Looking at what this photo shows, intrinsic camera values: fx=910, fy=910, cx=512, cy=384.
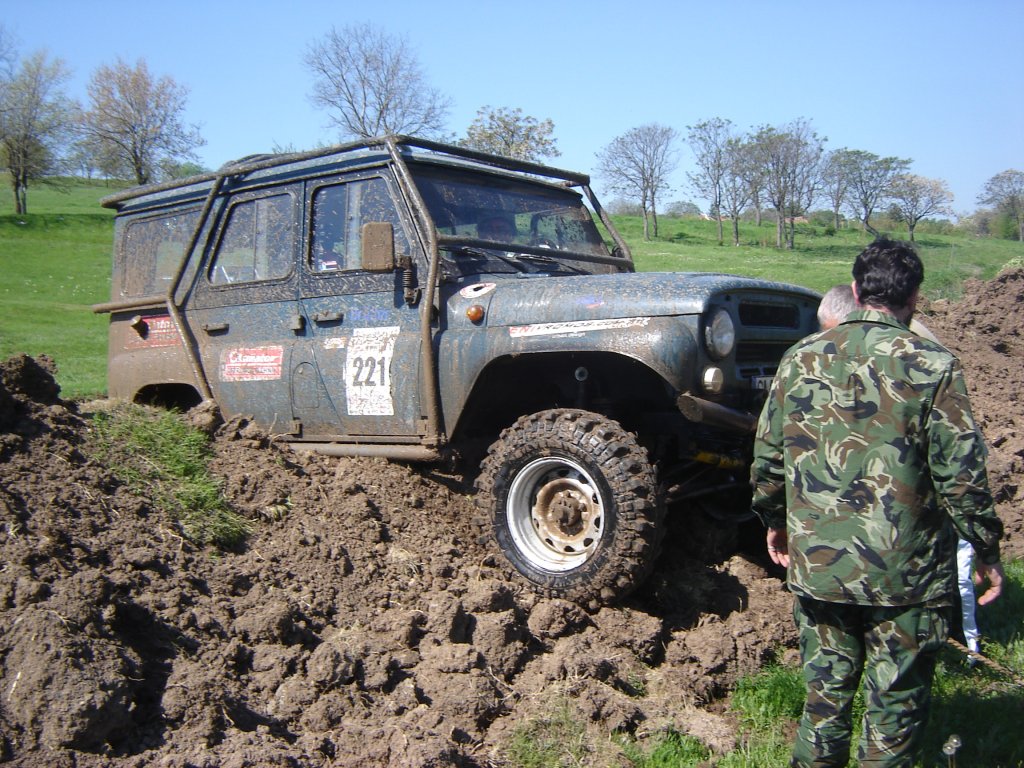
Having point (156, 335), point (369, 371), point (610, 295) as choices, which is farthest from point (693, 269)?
point (610, 295)

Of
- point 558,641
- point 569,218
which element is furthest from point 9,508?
point 569,218

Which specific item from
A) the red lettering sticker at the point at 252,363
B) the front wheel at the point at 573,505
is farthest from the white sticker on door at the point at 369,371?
the front wheel at the point at 573,505

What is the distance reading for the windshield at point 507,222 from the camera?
5141mm

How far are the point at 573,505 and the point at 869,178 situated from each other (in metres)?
51.8

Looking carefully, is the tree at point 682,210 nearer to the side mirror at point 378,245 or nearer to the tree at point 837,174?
the tree at point 837,174

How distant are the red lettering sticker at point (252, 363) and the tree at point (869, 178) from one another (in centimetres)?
4909

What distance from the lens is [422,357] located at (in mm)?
4816

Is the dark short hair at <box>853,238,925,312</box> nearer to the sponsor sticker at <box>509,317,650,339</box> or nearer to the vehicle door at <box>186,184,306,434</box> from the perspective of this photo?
the sponsor sticker at <box>509,317,650,339</box>

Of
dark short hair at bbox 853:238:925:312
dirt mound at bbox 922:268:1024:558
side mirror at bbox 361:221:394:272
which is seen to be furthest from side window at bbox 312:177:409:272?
dirt mound at bbox 922:268:1024:558

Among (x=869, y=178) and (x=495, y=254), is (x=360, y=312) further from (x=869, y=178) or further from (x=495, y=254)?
(x=869, y=178)

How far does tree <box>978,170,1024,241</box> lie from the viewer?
4866 cm

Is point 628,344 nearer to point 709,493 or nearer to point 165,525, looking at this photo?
point 709,493

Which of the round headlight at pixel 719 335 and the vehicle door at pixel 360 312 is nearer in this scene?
the round headlight at pixel 719 335

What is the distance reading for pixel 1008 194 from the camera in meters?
50.4
